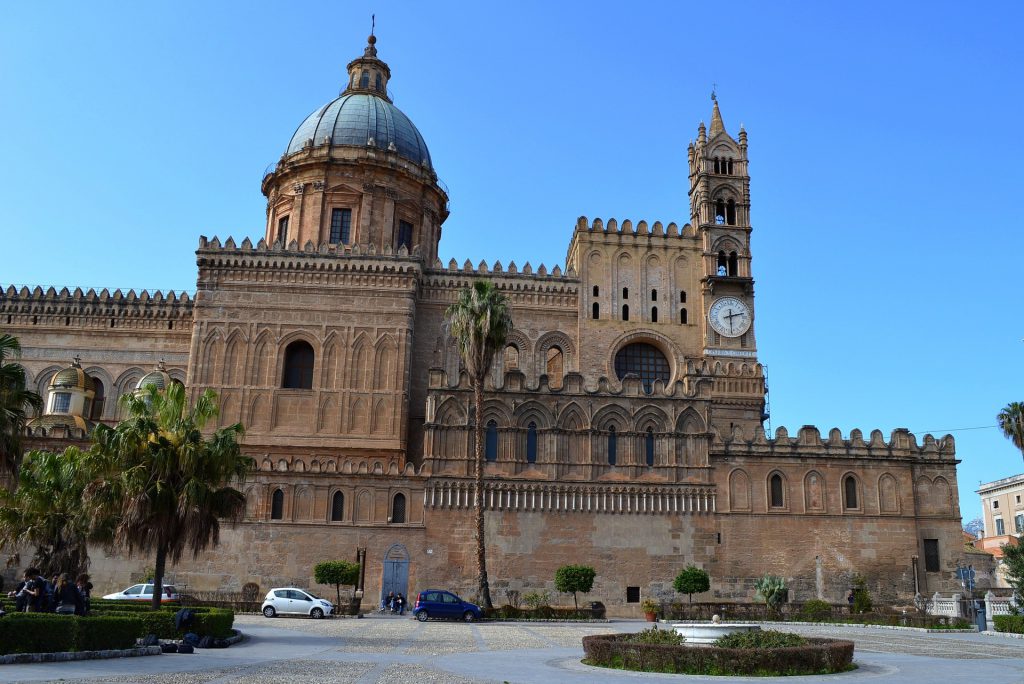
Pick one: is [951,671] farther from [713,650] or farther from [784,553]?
[784,553]

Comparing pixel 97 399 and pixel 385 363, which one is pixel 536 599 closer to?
pixel 385 363

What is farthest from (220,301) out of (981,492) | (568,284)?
(981,492)

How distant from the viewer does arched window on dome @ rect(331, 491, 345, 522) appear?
35.6 m

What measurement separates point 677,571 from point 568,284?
15538 millimetres

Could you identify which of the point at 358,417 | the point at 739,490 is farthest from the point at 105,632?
the point at 739,490

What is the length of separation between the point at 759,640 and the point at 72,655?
1241 centimetres

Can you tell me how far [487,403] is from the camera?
37.2 metres

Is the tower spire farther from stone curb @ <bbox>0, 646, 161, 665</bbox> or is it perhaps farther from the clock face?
stone curb @ <bbox>0, 646, 161, 665</bbox>

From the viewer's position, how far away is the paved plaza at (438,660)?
1430 cm

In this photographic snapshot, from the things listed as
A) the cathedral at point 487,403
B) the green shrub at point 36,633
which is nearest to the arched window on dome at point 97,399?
the cathedral at point 487,403

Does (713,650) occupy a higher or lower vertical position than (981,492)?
lower

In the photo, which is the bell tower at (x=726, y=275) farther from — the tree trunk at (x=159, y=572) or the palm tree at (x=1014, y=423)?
the tree trunk at (x=159, y=572)

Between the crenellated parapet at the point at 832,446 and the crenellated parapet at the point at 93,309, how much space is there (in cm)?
2818

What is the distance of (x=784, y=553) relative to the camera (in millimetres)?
36594
